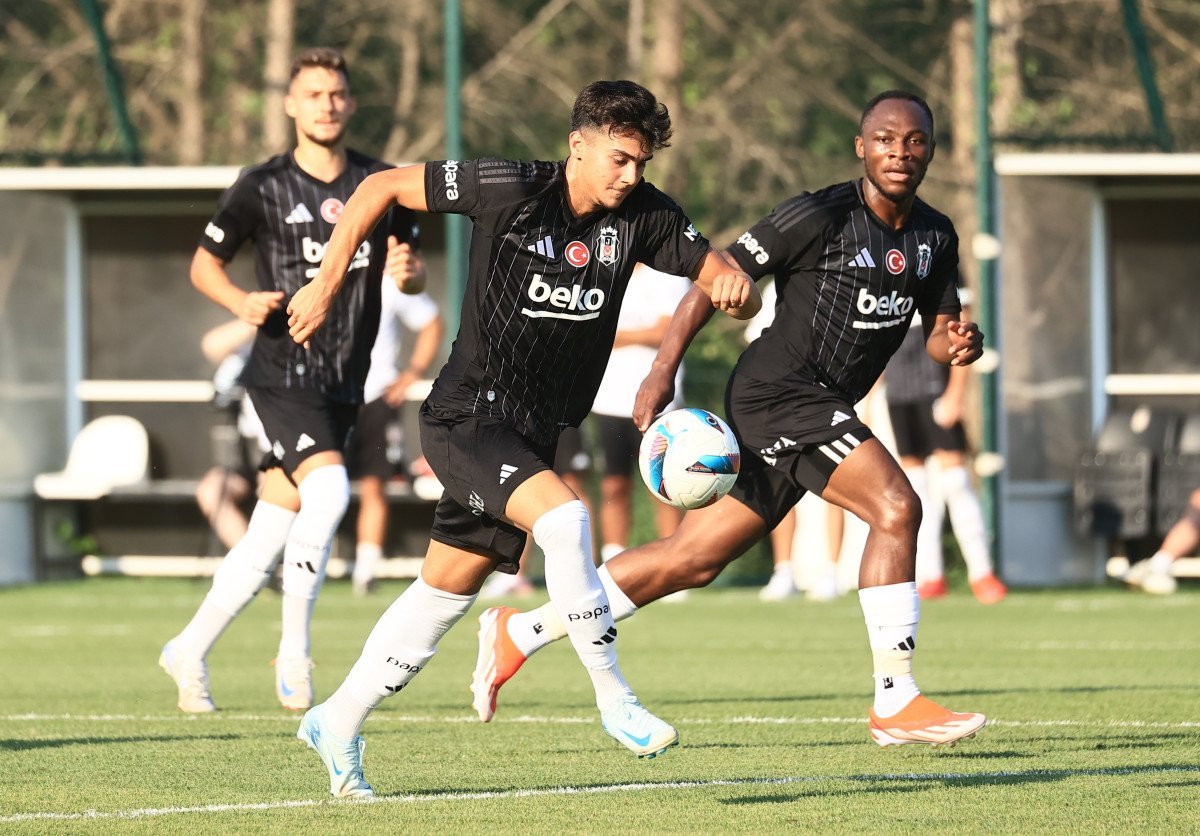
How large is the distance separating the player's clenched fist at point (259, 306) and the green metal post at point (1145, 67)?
32.4 ft

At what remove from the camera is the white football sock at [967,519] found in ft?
43.0

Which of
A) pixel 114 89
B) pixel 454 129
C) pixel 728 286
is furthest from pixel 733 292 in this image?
pixel 114 89

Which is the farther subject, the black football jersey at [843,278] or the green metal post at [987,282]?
the green metal post at [987,282]

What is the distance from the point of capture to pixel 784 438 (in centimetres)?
656

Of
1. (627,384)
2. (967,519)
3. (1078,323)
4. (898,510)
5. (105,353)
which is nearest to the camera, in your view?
(898,510)

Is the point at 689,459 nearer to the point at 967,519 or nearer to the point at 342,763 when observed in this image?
the point at 342,763

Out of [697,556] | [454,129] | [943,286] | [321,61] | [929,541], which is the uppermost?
[454,129]

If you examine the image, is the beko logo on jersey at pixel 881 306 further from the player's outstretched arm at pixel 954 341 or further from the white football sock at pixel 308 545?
the white football sock at pixel 308 545

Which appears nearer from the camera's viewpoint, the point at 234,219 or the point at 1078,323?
the point at 234,219

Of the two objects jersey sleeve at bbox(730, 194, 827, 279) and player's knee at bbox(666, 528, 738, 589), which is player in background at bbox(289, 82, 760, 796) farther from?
player's knee at bbox(666, 528, 738, 589)

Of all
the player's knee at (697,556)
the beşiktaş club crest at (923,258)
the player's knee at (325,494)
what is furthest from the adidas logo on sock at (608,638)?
the player's knee at (325,494)

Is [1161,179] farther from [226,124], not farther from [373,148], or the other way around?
[226,124]

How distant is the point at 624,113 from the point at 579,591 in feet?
3.95

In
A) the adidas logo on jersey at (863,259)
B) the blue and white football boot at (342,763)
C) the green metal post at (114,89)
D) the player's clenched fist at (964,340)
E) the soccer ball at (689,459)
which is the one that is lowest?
the blue and white football boot at (342,763)
